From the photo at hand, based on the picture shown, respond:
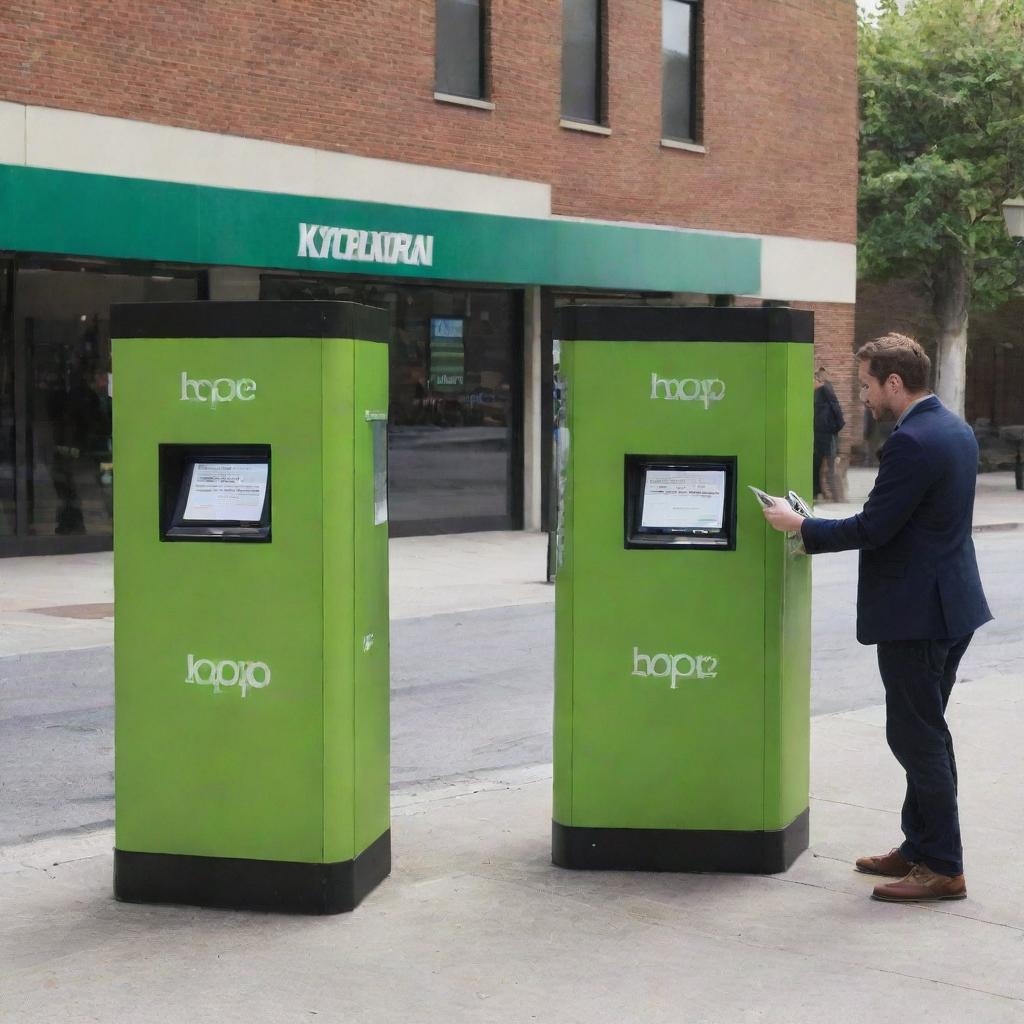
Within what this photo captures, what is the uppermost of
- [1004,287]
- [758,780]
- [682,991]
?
[1004,287]

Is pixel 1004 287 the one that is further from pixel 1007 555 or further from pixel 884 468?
pixel 884 468

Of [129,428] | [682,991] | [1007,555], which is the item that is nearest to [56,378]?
[1007,555]

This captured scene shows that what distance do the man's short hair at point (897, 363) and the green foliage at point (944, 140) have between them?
24723 mm

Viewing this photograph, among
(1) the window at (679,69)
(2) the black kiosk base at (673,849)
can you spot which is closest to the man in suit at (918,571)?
(2) the black kiosk base at (673,849)

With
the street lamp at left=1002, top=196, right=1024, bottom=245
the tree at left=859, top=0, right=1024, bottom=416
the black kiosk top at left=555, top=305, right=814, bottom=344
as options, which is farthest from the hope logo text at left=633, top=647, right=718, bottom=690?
the tree at left=859, top=0, right=1024, bottom=416

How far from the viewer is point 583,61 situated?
67.7 feet

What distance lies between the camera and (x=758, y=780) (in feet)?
18.8

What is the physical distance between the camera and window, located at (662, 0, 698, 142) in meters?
21.7

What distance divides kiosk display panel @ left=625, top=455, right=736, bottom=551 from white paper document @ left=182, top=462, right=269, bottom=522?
49.9 inches

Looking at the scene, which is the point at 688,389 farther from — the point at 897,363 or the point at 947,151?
the point at 947,151

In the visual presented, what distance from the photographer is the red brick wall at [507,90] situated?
1582 centimetres

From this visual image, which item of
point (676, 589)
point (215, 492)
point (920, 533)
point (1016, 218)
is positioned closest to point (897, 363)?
point (920, 533)

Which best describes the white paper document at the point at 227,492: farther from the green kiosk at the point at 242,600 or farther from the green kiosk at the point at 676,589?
the green kiosk at the point at 676,589

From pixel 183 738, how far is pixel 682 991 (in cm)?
179
